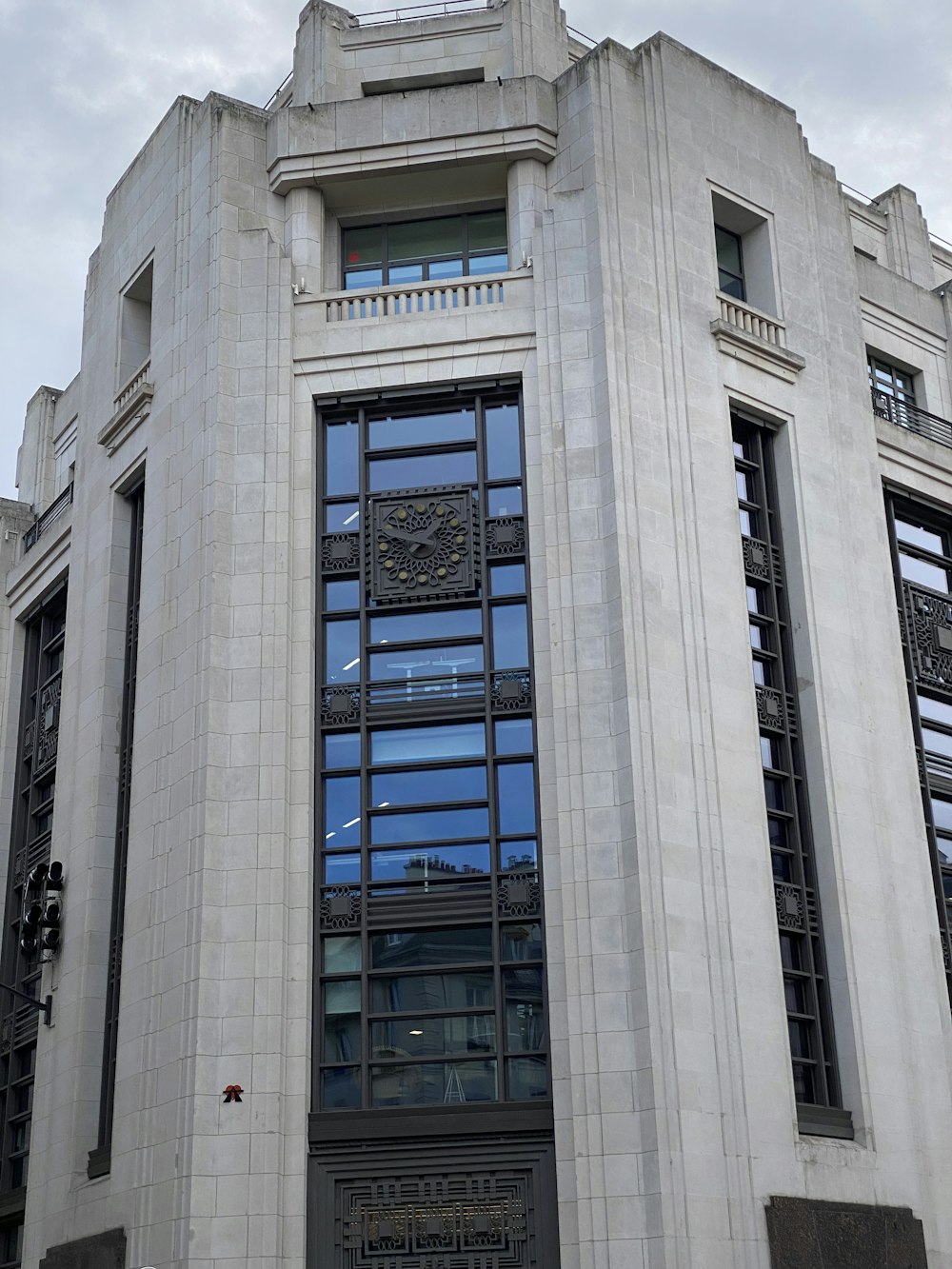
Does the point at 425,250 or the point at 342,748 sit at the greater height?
the point at 425,250

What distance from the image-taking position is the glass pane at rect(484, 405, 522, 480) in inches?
1242

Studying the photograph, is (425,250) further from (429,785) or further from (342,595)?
(429,785)

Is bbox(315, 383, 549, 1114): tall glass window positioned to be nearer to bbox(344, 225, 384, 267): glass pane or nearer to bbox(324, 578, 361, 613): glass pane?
bbox(324, 578, 361, 613): glass pane

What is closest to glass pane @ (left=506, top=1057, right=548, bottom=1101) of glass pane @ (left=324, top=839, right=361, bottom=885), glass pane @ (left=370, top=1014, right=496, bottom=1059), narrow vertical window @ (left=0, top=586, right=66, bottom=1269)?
glass pane @ (left=370, top=1014, right=496, bottom=1059)

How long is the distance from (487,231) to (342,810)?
498 inches

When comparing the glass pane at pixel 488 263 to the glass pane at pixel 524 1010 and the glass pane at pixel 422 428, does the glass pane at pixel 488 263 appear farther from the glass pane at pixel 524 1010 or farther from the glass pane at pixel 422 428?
the glass pane at pixel 524 1010

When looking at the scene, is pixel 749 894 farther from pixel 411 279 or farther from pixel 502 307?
pixel 411 279

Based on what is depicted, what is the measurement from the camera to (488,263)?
1331 inches

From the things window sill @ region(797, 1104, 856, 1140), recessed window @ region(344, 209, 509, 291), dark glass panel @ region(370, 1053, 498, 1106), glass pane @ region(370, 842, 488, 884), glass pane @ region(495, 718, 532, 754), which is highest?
recessed window @ region(344, 209, 509, 291)

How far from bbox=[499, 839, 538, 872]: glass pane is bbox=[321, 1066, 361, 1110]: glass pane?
13.9 ft

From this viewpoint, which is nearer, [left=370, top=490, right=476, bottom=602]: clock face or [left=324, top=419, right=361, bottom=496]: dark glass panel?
[left=370, top=490, right=476, bottom=602]: clock face

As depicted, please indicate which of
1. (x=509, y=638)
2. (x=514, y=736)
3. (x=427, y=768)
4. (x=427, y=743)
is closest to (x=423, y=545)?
(x=509, y=638)

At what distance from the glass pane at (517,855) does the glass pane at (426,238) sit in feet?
42.0

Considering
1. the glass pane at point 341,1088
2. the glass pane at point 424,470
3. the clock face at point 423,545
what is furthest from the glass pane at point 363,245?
the glass pane at point 341,1088
